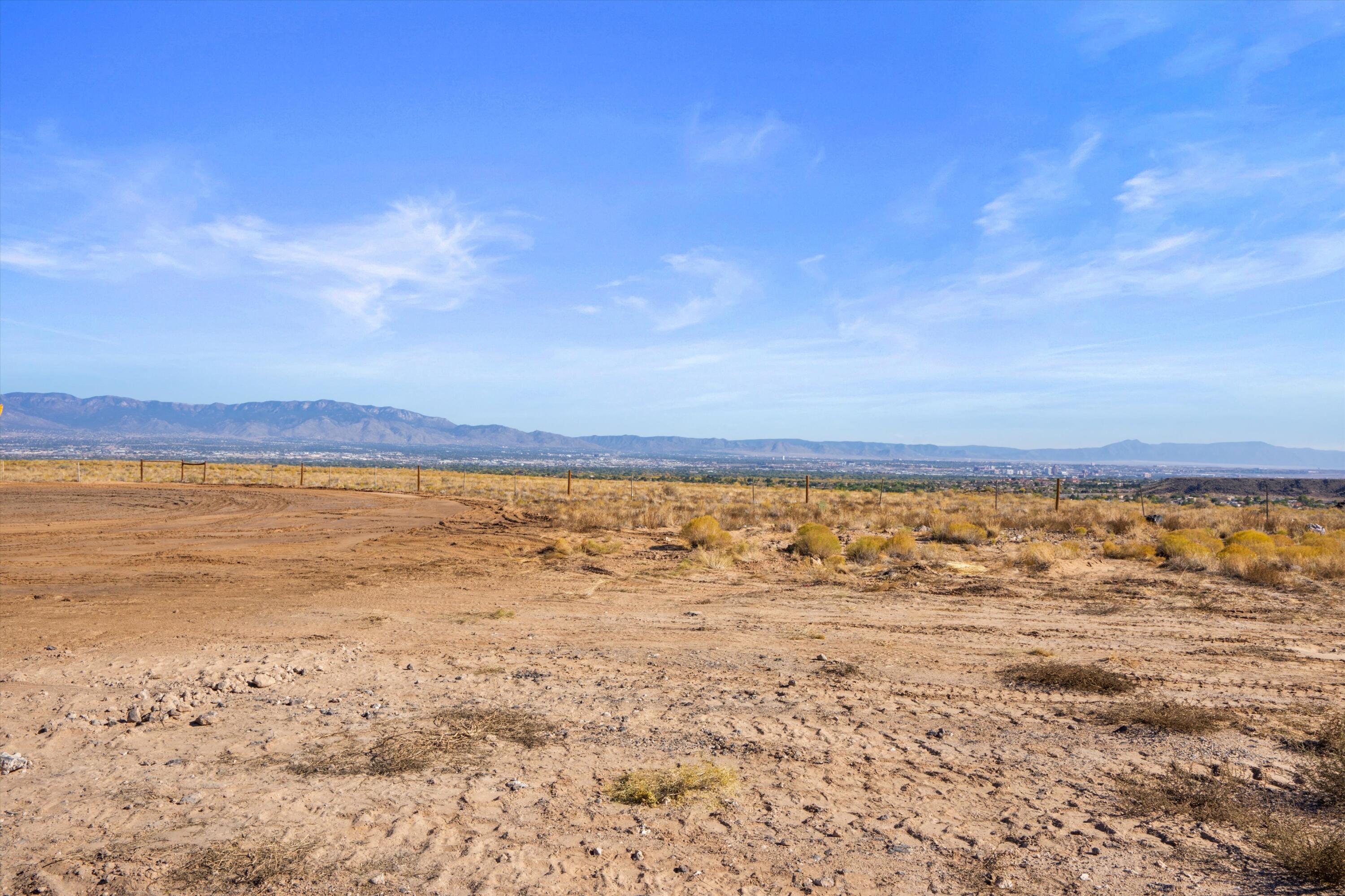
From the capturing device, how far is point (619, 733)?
7590mm

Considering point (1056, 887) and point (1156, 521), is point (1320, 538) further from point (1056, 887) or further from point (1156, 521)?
point (1056, 887)

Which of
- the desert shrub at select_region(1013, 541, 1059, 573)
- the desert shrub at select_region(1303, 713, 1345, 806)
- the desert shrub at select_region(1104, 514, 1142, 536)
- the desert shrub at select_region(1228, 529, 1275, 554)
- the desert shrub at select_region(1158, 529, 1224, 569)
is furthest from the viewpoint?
the desert shrub at select_region(1104, 514, 1142, 536)

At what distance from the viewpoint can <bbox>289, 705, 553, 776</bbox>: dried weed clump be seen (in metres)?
6.64

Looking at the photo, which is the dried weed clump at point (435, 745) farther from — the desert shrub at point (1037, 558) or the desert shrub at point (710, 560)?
the desert shrub at point (1037, 558)

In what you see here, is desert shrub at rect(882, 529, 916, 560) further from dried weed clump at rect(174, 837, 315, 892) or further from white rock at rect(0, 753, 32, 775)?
white rock at rect(0, 753, 32, 775)

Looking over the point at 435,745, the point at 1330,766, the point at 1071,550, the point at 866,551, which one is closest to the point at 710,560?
the point at 866,551

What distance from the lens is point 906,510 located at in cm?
3681


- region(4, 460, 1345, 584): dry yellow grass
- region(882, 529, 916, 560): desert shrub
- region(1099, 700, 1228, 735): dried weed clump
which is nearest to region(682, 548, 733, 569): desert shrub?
region(4, 460, 1345, 584): dry yellow grass

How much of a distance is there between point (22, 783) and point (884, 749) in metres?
7.60

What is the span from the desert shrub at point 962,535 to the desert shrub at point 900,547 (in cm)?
309

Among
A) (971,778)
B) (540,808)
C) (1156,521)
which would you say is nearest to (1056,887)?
(971,778)

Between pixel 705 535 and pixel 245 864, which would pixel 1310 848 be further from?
pixel 705 535

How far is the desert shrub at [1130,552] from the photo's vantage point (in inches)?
863

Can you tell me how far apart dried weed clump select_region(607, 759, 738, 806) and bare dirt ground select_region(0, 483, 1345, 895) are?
0.13 metres
